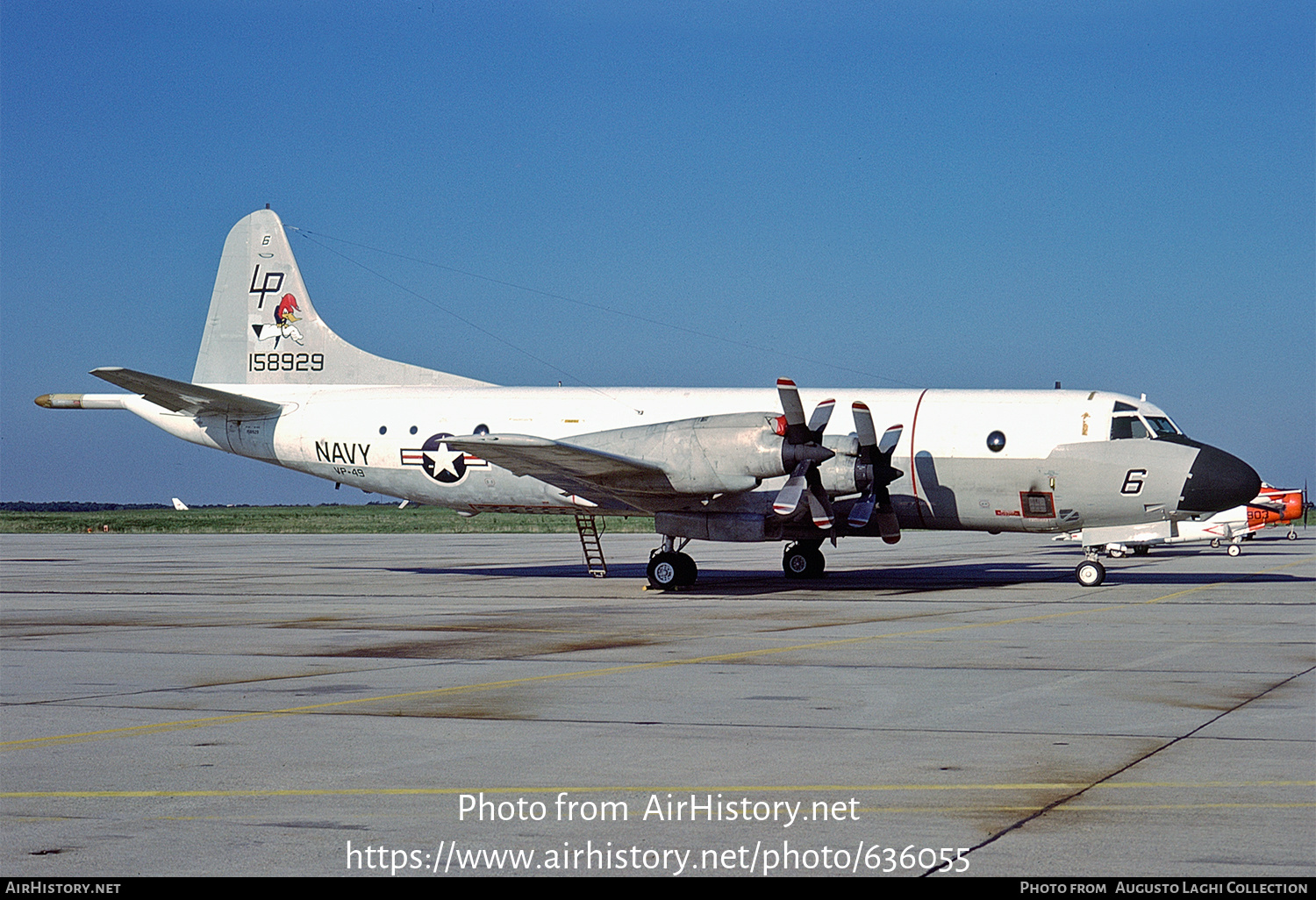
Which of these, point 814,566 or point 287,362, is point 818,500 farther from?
point 287,362

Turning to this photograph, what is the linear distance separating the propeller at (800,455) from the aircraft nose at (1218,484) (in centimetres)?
709

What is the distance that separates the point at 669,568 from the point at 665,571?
93mm

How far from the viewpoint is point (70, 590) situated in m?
27.7

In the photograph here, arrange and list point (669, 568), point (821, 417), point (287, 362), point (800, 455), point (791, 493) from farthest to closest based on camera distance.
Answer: point (287, 362)
point (669, 568)
point (821, 417)
point (800, 455)
point (791, 493)

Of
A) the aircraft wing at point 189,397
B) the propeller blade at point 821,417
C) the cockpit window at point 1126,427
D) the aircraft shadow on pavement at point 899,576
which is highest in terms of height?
the aircraft wing at point 189,397

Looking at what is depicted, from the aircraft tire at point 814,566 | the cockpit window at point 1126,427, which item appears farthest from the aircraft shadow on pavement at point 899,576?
the cockpit window at point 1126,427

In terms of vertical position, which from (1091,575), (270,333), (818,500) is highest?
(270,333)

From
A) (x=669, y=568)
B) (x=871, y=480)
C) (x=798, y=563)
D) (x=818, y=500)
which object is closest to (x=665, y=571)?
(x=669, y=568)

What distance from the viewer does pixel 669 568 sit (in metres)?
26.9

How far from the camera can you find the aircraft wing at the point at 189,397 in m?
27.9

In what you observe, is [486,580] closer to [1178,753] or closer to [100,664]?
[100,664]

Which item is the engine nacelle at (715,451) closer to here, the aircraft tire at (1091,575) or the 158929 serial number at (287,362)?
the aircraft tire at (1091,575)

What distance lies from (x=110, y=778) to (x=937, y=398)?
21.6m

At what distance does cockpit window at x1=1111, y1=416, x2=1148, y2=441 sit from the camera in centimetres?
2583
